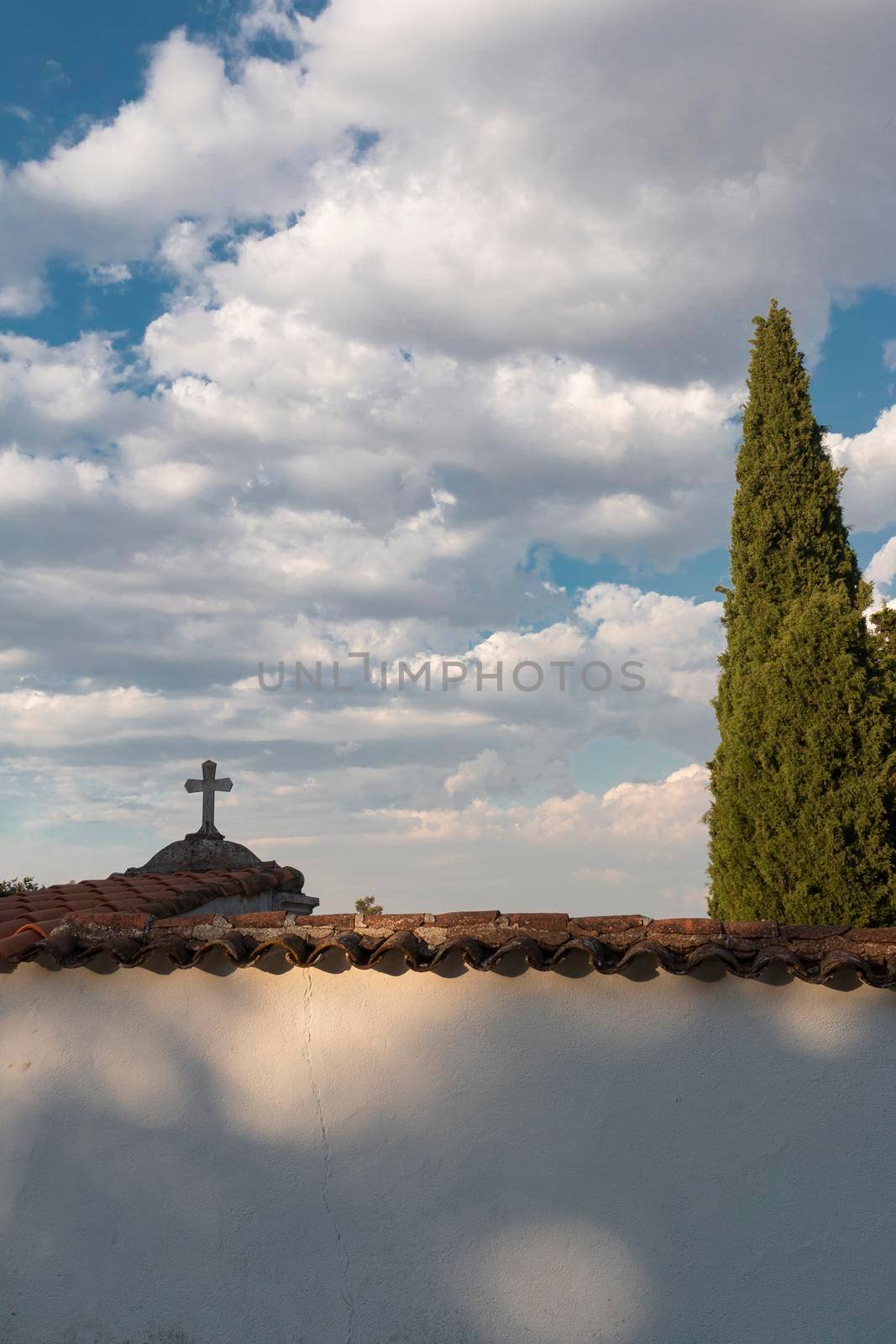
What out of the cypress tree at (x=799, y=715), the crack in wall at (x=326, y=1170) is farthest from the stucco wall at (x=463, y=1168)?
the cypress tree at (x=799, y=715)

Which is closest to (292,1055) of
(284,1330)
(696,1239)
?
(284,1330)

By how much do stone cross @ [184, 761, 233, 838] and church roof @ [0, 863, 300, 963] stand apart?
1.11 meters

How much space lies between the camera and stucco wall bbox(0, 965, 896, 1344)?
5.11m

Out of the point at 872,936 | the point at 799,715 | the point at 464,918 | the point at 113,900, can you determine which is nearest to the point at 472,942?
the point at 464,918

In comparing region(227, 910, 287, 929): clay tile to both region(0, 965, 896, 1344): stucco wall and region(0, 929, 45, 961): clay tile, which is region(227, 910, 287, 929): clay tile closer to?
region(0, 965, 896, 1344): stucco wall

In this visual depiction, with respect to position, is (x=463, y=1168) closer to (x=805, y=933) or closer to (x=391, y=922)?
(x=391, y=922)

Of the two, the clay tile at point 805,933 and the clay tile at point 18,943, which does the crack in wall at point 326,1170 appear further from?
the clay tile at point 805,933

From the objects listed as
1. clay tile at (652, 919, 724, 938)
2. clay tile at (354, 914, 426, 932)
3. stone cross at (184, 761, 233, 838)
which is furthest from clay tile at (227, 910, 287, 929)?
stone cross at (184, 761, 233, 838)

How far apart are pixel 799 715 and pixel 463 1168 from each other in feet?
23.7

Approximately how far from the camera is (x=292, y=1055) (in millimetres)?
5539

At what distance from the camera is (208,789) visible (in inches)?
488

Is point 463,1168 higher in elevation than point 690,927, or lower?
lower

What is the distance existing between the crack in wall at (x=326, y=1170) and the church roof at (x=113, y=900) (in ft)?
3.40

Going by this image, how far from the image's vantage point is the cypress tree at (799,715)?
10.8 meters
